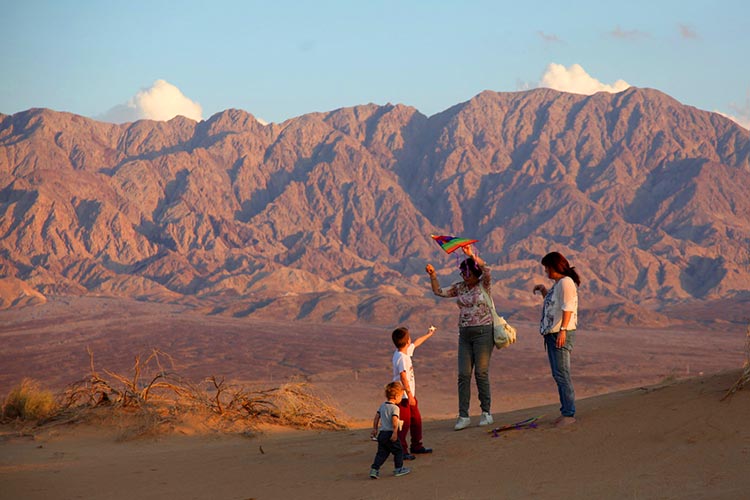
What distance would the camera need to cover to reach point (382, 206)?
398ft

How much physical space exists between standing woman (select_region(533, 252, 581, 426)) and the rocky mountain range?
5529cm

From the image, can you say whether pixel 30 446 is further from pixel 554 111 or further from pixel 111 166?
pixel 554 111

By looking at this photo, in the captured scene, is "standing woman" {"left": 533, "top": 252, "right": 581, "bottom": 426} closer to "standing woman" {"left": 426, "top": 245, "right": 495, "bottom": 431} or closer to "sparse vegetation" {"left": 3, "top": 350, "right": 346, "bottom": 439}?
"standing woman" {"left": 426, "top": 245, "right": 495, "bottom": 431}

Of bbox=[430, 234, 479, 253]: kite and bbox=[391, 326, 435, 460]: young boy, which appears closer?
bbox=[391, 326, 435, 460]: young boy

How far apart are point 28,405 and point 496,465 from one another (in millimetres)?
8351

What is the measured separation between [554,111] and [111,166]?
241 feet

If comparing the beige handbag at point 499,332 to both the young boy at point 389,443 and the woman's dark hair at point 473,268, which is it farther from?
the young boy at point 389,443

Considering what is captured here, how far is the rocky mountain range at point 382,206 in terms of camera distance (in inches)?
3342

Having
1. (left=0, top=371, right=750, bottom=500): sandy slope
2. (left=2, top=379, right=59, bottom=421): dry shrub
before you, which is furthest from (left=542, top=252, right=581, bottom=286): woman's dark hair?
(left=2, top=379, right=59, bottom=421): dry shrub

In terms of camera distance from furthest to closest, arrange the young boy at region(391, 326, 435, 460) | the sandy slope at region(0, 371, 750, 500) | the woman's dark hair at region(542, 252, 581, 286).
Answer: the woman's dark hair at region(542, 252, 581, 286) → the young boy at region(391, 326, 435, 460) → the sandy slope at region(0, 371, 750, 500)

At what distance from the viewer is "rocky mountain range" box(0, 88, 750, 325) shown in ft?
278

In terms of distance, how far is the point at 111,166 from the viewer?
13000cm

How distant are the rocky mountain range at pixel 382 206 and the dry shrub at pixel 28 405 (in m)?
51.3

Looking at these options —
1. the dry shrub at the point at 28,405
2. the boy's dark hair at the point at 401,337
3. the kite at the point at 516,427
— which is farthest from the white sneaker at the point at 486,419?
the dry shrub at the point at 28,405
